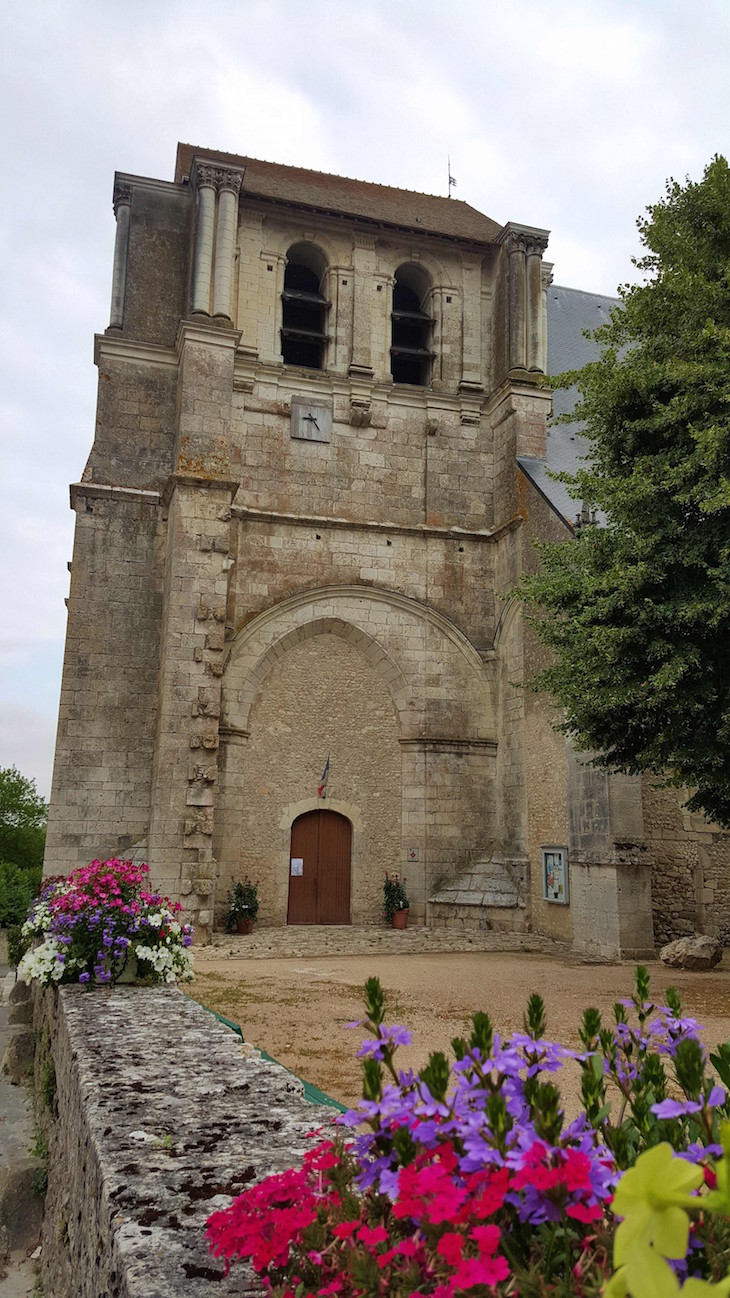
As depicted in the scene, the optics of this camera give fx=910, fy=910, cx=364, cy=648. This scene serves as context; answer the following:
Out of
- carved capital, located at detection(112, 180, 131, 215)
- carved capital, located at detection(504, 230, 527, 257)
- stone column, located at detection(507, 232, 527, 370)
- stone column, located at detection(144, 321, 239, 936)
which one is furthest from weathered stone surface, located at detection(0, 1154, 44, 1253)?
carved capital, located at detection(504, 230, 527, 257)

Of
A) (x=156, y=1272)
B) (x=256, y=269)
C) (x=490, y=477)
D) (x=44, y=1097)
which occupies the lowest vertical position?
(x=44, y=1097)

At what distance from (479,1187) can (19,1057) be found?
603 centimetres

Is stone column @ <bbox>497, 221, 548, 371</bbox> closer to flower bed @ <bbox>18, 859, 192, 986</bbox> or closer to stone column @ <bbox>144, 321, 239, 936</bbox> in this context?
stone column @ <bbox>144, 321, 239, 936</bbox>

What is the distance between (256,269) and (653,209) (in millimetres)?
10162

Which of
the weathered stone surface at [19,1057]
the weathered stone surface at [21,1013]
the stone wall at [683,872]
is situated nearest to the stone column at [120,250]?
the stone wall at [683,872]

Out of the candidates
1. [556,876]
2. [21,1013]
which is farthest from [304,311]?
[21,1013]

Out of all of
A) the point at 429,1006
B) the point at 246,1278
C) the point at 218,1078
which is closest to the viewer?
the point at 246,1278

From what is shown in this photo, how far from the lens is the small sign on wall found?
13398 millimetres

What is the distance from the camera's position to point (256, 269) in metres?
16.9

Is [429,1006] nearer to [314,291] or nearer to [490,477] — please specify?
[490,477]

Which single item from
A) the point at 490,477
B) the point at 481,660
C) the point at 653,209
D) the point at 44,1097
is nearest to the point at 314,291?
the point at 490,477

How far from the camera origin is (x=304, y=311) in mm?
18547

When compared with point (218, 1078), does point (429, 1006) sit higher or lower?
lower

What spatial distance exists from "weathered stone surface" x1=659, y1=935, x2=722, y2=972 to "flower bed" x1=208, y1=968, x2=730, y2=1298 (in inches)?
403
